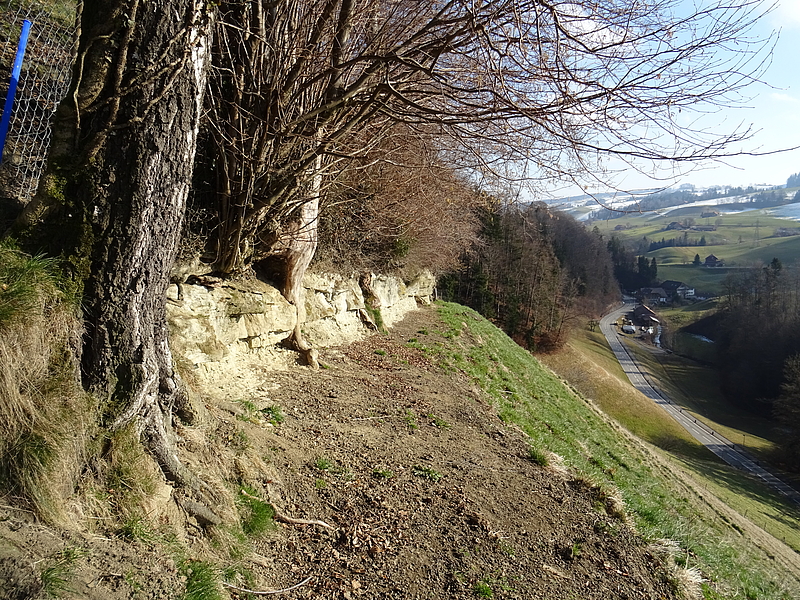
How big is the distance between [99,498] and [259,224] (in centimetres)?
421

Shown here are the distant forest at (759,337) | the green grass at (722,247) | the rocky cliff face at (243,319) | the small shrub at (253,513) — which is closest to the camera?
the small shrub at (253,513)

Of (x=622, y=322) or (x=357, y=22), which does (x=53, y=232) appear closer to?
(x=357, y=22)

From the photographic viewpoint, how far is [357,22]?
505 centimetres

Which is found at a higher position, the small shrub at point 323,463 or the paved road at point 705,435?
the small shrub at point 323,463

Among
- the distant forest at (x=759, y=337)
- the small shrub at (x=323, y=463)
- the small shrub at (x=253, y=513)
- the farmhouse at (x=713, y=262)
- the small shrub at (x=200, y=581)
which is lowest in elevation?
the distant forest at (x=759, y=337)

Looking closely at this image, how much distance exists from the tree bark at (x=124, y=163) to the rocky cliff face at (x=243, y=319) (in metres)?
1.73

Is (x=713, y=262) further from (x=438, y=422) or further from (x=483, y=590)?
(x=483, y=590)

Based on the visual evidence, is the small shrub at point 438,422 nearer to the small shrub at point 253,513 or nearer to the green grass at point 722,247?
the small shrub at point 253,513

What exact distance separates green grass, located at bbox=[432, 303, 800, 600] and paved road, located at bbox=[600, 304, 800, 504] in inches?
874

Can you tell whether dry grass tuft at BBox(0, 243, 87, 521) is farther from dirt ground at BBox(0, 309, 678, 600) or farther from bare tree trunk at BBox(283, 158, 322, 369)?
bare tree trunk at BBox(283, 158, 322, 369)

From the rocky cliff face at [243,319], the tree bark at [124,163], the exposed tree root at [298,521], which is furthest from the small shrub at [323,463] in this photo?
the tree bark at [124,163]

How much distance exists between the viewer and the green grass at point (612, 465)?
5777mm

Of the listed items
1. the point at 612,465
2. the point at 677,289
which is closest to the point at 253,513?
the point at 612,465

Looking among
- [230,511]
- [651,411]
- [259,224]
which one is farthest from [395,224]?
[651,411]
